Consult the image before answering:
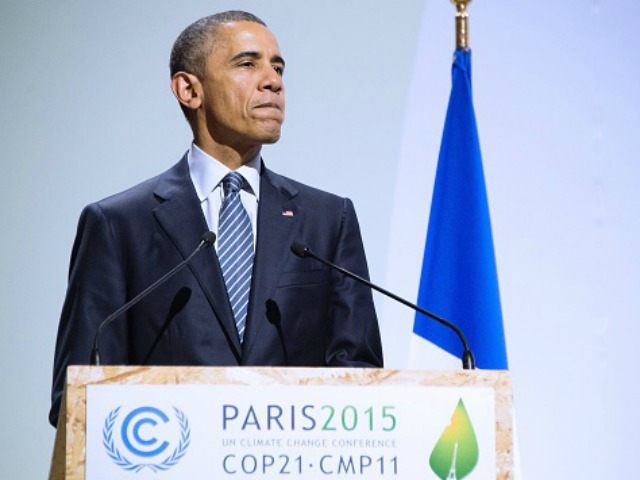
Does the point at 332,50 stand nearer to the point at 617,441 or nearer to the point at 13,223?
the point at 13,223

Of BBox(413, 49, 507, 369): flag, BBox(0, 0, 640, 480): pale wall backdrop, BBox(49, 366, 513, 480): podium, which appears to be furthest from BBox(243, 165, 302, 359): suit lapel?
BBox(0, 0, 640, 480): pale wall backdrop

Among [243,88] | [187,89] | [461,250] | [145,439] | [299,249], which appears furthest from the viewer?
[461,250]

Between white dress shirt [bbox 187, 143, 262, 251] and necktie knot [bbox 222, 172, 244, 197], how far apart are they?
11mm

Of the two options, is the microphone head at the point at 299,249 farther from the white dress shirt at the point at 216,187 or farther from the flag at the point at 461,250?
the flag at the point at 461,250

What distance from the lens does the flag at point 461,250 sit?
320 centimetres

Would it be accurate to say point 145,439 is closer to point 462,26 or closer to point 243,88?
point 243,88

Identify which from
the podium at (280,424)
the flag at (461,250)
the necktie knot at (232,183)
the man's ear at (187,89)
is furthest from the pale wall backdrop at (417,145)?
the podium at (280,424)

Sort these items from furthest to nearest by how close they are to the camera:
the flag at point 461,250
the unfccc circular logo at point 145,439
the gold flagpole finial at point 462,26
Result: the gold flagpole finial at point 462,26 < the flag at point 461,250 < the unfccc circular logo at point 145,439

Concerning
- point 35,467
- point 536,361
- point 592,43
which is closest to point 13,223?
point 35,467

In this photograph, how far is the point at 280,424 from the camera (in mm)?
1728

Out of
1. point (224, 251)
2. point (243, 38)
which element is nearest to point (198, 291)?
point (224, 251)

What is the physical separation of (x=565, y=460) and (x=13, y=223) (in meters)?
1.81

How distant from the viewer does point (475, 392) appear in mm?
1775

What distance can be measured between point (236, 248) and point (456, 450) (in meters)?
0.89
